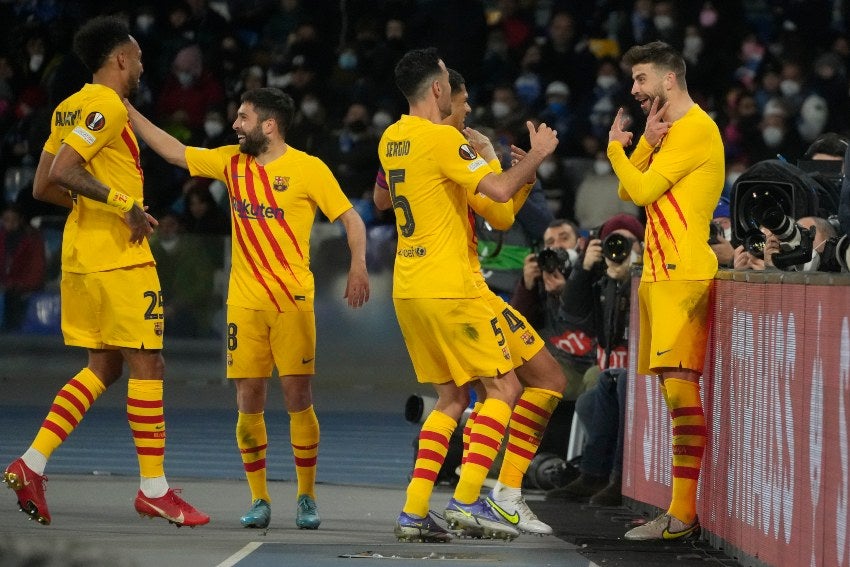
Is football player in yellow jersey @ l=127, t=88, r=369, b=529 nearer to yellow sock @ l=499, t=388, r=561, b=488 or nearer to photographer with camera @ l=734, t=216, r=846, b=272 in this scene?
yellow sock @ l=499, t=388, r=561, b=488

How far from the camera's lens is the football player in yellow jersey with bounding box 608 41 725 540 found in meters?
7.21

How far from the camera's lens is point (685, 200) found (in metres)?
7.21

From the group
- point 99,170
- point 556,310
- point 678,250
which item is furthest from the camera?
point 556,310

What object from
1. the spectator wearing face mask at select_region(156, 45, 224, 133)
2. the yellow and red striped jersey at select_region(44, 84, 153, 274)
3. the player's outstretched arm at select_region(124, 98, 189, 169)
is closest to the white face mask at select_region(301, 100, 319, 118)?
the spectator wearing face mask at select_region(156, 45, 224, 133)

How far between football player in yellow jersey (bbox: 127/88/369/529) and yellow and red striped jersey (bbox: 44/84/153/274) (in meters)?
Result: 0.30

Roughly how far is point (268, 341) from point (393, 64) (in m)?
11.5

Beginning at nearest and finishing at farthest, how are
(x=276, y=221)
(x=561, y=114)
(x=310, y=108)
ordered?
(x=276, y=221) → (x=561, y=114) → (x=310, y=108)

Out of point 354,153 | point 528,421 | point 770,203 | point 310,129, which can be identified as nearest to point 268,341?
point 528,421

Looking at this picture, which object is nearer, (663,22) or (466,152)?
(466,152)

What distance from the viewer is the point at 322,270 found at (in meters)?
16.2

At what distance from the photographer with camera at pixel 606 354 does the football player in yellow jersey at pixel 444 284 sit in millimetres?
2325

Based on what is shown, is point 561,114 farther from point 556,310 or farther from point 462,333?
point 462,333

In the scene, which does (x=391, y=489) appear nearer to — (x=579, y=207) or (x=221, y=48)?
(x=579, y=207)

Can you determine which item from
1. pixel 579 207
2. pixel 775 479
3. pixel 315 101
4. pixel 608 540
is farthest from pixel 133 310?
pixel 315 101
